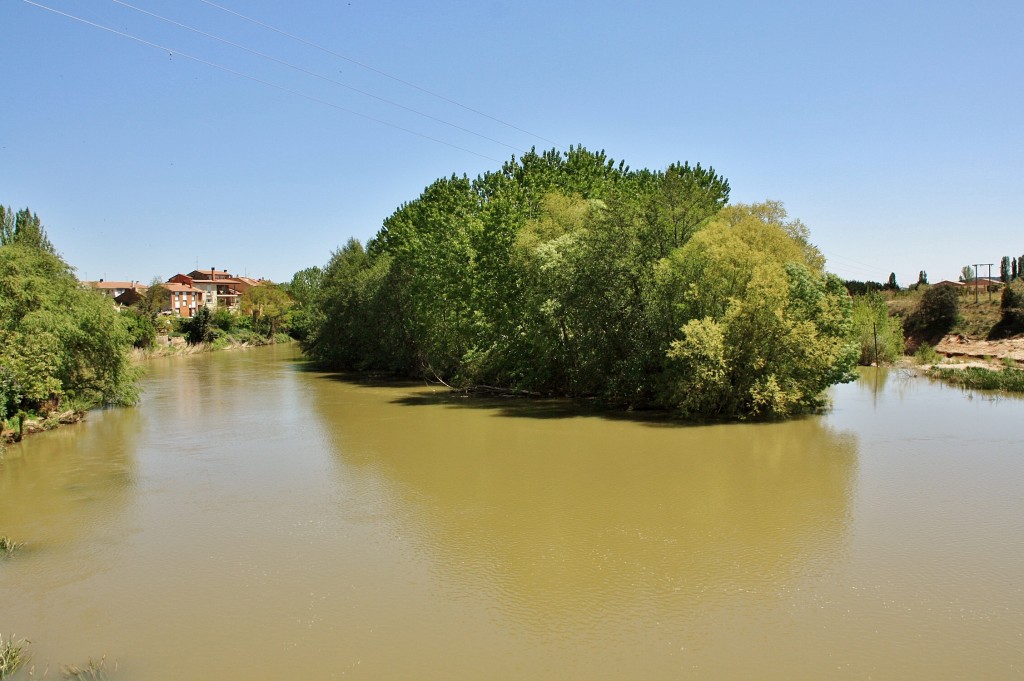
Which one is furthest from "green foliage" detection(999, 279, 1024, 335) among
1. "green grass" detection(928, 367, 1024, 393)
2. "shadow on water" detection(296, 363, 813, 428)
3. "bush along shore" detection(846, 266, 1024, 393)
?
"shadow on water" detection(296, 363, 813, 428)

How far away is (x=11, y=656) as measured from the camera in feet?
25.6

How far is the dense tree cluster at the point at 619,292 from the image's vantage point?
22.0 metres

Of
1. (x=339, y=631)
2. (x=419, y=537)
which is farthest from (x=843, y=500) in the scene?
(x=339, y=631)

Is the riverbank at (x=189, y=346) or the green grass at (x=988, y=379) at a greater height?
the riverbank at (x=189, y=346)

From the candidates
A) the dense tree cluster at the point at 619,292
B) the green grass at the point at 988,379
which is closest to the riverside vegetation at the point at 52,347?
the dense tree cluster at the point at 619,292

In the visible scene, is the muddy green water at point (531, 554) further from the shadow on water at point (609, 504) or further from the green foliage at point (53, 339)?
the green foliage at point (53, 339)

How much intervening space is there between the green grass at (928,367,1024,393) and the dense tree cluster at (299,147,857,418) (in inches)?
337

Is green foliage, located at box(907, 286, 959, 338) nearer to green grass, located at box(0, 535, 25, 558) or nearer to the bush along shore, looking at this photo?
the bush along shore

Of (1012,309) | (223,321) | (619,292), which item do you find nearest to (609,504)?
(619,292)

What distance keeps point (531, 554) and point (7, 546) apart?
8.85 metres

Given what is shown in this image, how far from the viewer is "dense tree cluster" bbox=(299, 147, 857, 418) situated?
72.3ft

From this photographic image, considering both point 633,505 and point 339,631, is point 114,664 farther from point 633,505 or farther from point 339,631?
point 633,505

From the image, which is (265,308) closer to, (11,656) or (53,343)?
(53,343)

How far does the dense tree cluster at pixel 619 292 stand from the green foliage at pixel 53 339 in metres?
14.3
